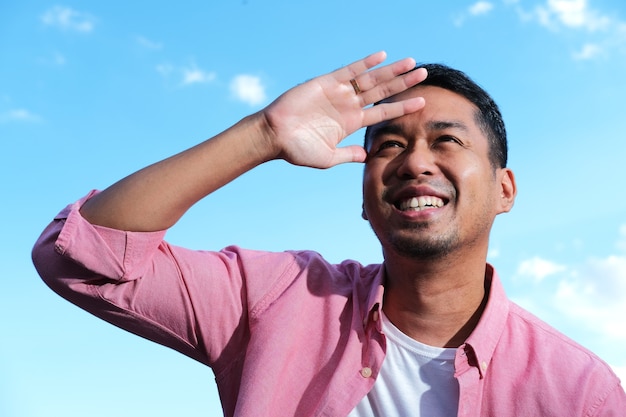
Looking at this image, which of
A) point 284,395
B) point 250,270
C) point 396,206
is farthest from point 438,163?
point 284,395

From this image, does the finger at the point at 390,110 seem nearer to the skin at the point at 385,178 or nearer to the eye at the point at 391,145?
the skin at the point at 385,178

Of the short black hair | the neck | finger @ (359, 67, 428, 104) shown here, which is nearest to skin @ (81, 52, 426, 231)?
finger @ (359, 67, 428, 104)

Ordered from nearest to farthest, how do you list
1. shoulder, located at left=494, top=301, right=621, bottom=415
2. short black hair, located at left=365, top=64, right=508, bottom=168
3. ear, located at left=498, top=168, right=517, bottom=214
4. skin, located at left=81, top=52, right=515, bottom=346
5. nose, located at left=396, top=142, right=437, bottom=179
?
skin, located at left=81, top=52, right=515, bottom=346, shoulder, located at left=494, top=301, right=621, bottom=415, nose, located at left=396, top=142, right=437, bottom=179, short black hair, located at left=365, top=64, right=508, bottom=168, ear, located at left=498, top=168, right=517, bottom=214

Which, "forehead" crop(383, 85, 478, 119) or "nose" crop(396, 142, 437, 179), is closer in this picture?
"nose" crop(396, 142, 437, 179)

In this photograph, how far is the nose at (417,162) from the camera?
3348 mm

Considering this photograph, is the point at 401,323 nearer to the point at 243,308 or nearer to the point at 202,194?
the point at 243,308

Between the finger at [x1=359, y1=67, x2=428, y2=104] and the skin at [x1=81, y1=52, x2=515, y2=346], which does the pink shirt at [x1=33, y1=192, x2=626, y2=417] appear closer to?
the skin at [x1=81, y1=52, x2=515, y2=346]

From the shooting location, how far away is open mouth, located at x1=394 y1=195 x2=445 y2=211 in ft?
10.9

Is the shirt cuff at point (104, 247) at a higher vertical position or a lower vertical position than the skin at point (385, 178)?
lower

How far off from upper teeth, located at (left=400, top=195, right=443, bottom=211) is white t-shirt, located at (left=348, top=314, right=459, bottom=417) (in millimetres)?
622

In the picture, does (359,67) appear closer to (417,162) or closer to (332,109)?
(332,109)

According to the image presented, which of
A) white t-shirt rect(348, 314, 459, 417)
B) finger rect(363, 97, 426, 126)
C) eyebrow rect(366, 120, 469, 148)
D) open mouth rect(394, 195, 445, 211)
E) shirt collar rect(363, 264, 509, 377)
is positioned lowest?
white t-shirt rect(348, 314, 459, 417)

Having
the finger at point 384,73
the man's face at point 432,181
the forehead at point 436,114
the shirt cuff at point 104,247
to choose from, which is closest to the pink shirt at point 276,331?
the shirt cuff at point 104,247

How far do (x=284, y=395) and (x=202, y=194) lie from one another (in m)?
0.96
